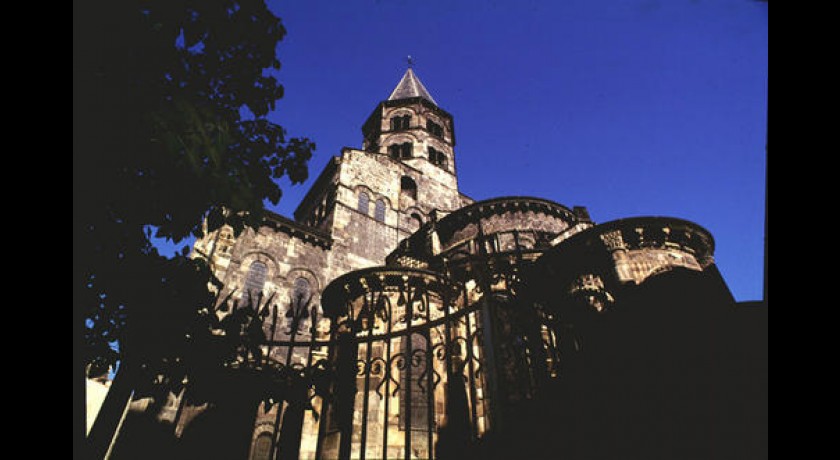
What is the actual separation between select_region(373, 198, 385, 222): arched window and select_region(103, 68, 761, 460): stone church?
3.4 inches

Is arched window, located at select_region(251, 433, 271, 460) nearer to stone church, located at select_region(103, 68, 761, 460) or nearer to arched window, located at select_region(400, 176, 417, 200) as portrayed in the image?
stone church, located at select_region(103, 68, 761, 460)

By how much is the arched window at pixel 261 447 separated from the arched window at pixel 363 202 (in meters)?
12.0

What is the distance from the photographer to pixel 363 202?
2122cm

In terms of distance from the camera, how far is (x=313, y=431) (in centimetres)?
1106

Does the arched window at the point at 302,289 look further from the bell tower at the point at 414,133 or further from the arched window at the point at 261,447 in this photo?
the bell tower at the point at 414,133

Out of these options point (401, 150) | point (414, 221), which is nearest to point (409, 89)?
point (401, 150)

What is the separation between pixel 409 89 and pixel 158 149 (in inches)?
1379

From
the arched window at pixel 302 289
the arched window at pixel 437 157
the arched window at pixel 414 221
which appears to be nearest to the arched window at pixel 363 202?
the arched window at pixel 414 221

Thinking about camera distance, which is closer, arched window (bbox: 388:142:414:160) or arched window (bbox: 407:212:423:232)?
arched window (bbox: 407:212:423:232)

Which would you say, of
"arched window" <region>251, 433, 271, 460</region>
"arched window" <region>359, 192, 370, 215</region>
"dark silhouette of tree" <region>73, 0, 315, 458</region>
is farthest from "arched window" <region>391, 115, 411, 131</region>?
"dark silhouette of tree" <region>73, 0, 315, 458</region>

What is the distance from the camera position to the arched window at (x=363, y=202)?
20.8 m

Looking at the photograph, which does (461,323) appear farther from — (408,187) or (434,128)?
(434,128)

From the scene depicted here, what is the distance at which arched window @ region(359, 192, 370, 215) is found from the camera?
20841 mm
